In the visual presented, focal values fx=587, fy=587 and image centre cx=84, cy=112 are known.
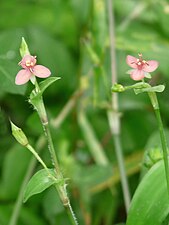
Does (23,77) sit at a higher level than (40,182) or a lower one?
higher

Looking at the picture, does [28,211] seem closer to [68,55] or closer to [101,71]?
[101,71]

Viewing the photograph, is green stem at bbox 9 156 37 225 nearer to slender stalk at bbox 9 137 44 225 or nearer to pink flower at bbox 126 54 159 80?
slender stalk at bbox 9 137 44 225

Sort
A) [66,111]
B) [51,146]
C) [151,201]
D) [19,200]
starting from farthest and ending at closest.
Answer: [66,111] < [19,200] < [151,201] < [51,146]

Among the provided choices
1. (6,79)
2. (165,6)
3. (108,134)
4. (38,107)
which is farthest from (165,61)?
(38,107)

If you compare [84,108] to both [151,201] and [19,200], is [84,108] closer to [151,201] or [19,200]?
[19,200]

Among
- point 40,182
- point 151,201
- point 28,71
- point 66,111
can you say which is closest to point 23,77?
point 28,71

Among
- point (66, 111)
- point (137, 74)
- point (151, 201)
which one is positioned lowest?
point (151, 201)

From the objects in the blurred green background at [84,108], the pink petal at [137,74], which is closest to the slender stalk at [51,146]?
the pink petal at [137,74]
